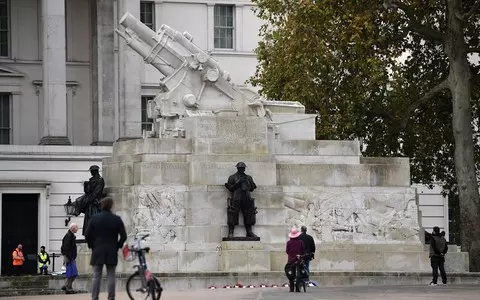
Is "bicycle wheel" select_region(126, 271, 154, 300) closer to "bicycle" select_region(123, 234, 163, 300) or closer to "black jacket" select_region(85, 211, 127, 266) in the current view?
"bicycle" select_region(123, 234, 163, 300)

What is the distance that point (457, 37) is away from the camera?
216 feet

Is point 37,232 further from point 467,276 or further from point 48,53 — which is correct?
point 467,276

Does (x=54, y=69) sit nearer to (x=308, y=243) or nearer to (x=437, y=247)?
(x=437, y=247)

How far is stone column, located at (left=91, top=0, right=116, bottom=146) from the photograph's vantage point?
8981 centimetres

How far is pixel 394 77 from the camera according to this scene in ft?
242

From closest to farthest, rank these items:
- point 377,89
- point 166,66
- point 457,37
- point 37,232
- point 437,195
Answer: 1. point 166,66
2. point 457,37
3. point 377,89
4. point 37,232
5. point 437,195

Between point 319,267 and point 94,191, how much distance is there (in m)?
6.47

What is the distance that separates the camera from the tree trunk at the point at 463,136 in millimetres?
63469

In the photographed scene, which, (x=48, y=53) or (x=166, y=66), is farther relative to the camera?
(x=48, y=53)

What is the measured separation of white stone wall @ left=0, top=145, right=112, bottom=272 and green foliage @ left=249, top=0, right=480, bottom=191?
41.6ft

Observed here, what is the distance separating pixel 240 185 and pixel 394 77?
23714 millimetres

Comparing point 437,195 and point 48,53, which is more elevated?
point 48,53

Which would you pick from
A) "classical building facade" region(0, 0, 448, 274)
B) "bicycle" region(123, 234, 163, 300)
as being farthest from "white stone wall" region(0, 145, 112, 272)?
"bicycle" region(123, 234, 163, 300)

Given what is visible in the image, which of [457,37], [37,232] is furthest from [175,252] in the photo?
[37,232]
